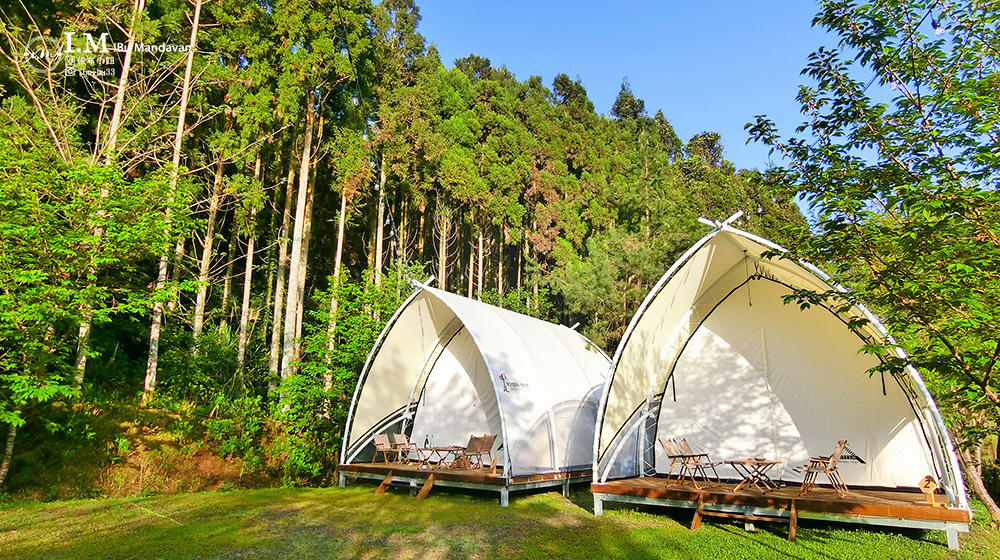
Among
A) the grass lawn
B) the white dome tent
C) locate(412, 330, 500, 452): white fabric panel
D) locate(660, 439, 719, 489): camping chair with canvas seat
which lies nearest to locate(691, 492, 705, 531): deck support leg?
the grass lawn

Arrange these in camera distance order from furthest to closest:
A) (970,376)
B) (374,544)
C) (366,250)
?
(366,250)
(374,544)
(970,376)

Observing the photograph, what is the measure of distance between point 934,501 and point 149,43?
14.6 meters

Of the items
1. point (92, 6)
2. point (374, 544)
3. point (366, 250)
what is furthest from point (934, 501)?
point (366, 250)

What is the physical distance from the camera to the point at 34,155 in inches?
297

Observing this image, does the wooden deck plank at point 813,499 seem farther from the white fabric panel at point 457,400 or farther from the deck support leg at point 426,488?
the white fabric panel at point 457,400

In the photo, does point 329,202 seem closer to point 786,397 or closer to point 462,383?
point 462,383

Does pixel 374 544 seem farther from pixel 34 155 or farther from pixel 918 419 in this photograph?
pixel 918 419

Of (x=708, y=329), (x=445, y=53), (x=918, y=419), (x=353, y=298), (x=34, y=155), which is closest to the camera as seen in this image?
(x=34, y=155)

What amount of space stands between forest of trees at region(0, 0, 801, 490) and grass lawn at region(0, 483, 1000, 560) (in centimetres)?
185

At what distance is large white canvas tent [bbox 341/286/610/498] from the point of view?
9.73m

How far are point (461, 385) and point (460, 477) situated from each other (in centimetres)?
278

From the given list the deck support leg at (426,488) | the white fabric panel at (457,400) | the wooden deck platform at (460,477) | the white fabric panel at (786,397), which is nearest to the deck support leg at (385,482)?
the wooden deck platform at (460,477)

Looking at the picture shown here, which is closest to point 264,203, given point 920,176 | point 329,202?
point 329,202

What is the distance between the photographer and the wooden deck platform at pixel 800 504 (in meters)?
6.23
